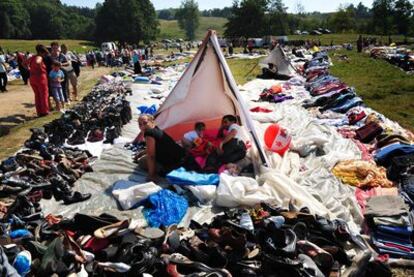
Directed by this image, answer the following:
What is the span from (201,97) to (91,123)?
329cm

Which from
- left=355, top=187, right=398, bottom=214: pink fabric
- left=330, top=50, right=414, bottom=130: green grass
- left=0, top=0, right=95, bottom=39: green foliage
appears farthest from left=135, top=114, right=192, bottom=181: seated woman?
left=0, top=0, right=95, bottom=39: green foliage

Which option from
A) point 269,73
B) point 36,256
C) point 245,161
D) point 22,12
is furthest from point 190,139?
point 22,12

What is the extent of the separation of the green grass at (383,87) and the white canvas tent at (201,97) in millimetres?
5215

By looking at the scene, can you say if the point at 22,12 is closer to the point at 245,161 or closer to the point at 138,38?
the point at 138,38

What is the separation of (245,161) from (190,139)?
1.18m

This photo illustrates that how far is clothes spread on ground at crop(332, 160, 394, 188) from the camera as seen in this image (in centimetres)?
658

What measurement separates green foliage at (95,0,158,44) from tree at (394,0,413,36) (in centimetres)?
4548

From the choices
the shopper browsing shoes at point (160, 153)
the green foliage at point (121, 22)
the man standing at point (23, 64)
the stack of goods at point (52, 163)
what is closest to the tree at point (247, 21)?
the green foliage at point (121, 22)

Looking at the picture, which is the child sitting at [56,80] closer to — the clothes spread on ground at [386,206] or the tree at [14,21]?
the clothes spread on ground at [386,206]

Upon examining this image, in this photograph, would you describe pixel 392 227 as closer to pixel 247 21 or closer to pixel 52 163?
pixel 52 163

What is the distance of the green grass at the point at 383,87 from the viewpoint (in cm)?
1217

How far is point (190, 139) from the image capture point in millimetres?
7641

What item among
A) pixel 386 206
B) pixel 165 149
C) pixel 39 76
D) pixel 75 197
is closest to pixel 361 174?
pixel 386 206

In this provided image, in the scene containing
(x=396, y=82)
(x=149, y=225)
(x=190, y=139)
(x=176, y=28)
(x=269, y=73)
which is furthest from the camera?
(x=176, y=28)
